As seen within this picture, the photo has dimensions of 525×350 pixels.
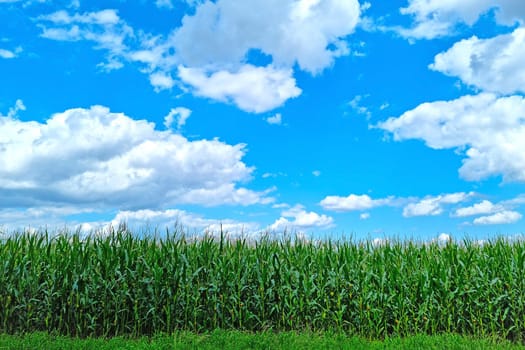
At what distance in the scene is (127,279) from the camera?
1092 cm

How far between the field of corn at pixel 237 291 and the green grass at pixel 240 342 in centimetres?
80

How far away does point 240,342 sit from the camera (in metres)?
9.19

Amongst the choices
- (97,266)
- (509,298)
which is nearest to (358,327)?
(509,298)

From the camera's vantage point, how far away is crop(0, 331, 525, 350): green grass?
9.09 m

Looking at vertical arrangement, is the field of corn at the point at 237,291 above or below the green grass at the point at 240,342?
above

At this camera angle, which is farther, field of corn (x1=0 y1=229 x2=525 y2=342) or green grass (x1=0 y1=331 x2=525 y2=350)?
field of corn (x1=0 y1=229 x2=525 y2=342)

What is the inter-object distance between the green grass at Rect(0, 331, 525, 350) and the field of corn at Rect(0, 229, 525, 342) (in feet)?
2.61

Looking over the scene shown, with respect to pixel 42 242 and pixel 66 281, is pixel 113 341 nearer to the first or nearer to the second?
pixel 66 281

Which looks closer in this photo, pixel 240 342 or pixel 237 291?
pixel 240 342

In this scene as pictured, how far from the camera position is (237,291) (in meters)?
11.0

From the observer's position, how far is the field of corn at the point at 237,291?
10.7 m

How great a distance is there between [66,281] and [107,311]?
3.82 ft

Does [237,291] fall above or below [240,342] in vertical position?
above

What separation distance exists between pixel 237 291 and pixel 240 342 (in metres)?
1.92
